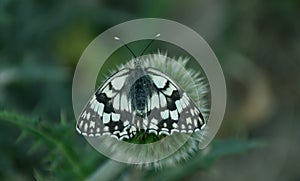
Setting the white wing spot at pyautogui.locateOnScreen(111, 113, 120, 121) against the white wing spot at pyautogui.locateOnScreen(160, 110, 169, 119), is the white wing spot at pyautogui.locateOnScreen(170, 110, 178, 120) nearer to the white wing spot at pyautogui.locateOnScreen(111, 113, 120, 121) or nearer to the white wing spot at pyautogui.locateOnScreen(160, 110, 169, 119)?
the white wing spot at pyautogui.locateOnScreen(160, 110, 169, 119)

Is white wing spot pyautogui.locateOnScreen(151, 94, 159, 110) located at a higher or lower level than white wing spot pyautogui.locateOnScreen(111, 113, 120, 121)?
higher

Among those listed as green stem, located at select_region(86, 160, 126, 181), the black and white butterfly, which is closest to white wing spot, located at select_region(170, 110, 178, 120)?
the black and white butterfly

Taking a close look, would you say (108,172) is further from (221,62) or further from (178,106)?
(221,62)

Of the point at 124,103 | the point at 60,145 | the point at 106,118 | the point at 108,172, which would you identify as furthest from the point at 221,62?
the point at 106,118

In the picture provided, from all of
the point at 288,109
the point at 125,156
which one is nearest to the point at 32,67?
the point at 125,156

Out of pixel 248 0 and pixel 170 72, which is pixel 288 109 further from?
pixel 170 72

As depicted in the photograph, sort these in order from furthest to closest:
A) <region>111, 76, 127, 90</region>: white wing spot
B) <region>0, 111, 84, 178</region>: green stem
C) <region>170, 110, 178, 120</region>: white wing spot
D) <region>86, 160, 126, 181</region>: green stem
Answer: <region>86, 160, 126, 181</region>: green stem
<region>0, 111, 84, 178</region>: green stem
<region>111, 76, 127, 90</region>: white wing spot
<region>170, 110, 178, 120</region>: white wing spot

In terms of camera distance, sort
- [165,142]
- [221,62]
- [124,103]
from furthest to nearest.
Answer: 1. [221,62]
2. [165,142]
3. [124,103]

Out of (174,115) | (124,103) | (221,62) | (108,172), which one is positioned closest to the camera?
(174,115)
